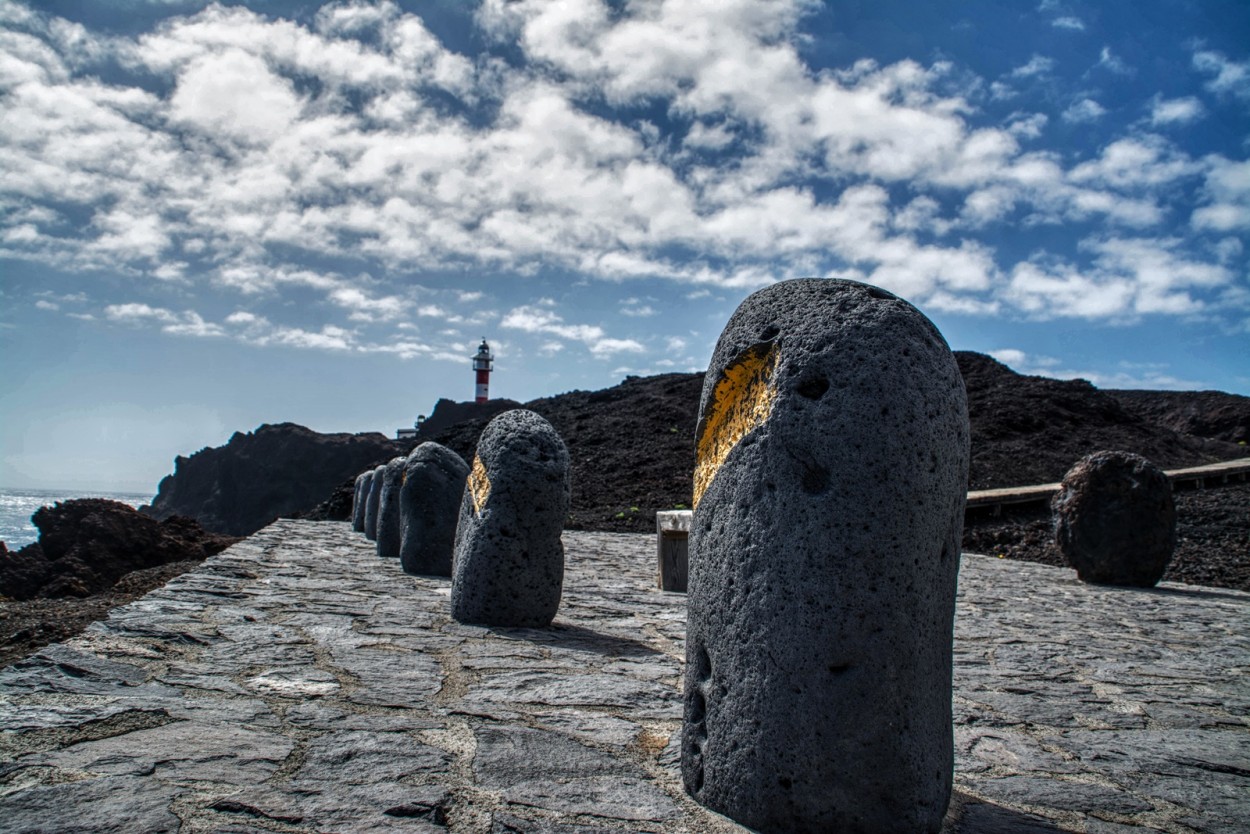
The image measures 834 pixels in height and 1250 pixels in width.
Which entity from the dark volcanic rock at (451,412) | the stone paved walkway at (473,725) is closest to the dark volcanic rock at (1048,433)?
the stone paved walkway at (473,725)

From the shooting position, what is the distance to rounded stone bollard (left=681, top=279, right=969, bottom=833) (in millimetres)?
2516

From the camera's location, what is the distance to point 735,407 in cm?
296

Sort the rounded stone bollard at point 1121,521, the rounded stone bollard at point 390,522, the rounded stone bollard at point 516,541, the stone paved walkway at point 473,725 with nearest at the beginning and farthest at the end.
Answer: the stone paved walkway at point 473,725, the rounded stone bollard at point 516,541, the rounded stone bollard at point 1121,521, the rounded stone bollard at point 390,522

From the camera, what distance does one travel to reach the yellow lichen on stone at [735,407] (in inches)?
111

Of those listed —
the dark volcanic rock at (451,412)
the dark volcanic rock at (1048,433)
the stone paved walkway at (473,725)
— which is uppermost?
the dark volcanic rock at (451,412)

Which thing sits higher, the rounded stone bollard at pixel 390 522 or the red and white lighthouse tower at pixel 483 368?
the red and white lighthouse tower at pixel 483 368

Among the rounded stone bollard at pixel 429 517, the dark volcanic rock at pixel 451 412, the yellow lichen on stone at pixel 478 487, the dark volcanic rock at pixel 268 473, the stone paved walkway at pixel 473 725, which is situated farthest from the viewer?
the dark volcanic rock at pixel 268 473

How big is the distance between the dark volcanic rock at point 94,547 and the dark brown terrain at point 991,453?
0.44 m

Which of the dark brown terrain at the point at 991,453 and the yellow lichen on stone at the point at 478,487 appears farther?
the dark brown terrain at the point at 991,453

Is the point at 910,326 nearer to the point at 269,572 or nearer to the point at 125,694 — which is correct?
the point at 125,694

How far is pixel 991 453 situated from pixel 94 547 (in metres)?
17.9

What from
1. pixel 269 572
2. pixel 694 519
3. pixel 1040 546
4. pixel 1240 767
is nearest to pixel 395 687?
pixel 694 519

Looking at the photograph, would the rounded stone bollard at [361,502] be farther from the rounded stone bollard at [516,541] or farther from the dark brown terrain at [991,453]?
the rounded stone bollard at [516,541]

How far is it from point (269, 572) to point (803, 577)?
7.12 m
